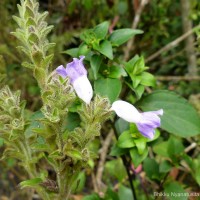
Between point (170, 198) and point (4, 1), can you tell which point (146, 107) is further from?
point (4, 1)

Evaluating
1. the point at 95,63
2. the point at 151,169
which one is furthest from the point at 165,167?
the point at 95,63

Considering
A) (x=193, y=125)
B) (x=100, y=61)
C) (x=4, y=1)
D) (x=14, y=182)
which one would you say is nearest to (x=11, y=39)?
(x=4, y=1)

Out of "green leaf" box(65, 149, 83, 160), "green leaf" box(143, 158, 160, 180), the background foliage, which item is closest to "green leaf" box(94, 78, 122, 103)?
the background foliage

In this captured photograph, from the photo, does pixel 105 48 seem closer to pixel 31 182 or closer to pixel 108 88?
pixel 108 88

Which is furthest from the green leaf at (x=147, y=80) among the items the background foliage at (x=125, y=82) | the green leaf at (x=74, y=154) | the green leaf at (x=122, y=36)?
the green leaf at (x=74, y=154)

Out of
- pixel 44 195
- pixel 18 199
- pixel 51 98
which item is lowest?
pixel 18 199
